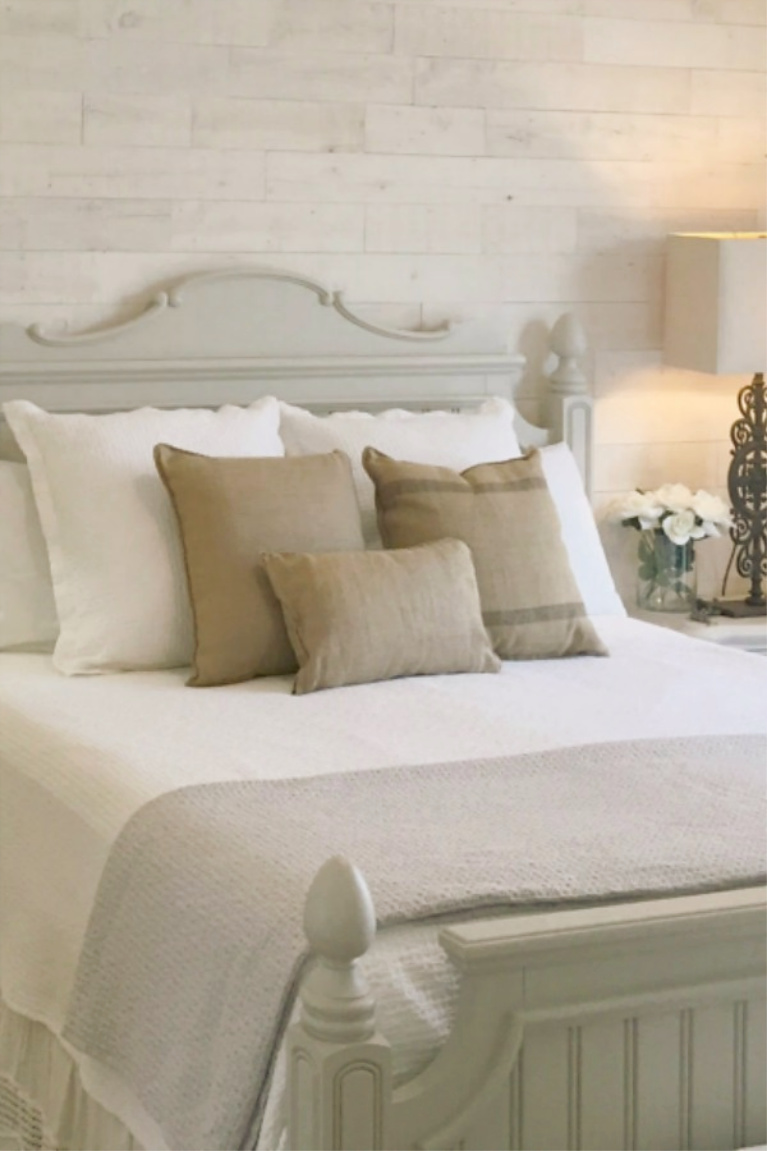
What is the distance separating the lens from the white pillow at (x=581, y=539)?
3.61 metres

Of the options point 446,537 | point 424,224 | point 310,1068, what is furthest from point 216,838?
point 424,224

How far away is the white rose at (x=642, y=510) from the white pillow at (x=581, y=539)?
0.80 feet

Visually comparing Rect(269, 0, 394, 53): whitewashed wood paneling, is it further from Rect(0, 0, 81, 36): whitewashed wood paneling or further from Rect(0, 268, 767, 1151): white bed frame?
Rect(0, 268, 767, 1151): white bed frame

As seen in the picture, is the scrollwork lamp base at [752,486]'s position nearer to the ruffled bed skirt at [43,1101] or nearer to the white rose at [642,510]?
the white rose at [642,510]

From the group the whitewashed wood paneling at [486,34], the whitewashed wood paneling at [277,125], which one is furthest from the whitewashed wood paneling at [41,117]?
the whitewashed wood paneling at [486,34]

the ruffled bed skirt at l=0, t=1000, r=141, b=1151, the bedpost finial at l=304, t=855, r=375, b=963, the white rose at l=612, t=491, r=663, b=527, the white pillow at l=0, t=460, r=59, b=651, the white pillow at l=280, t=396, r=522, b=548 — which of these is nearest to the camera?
the bedpost finial at l=304, t=855, r=375, b=963

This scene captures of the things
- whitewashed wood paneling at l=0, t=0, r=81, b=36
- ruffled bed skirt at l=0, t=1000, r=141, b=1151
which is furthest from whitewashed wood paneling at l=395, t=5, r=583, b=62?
ruffled bed skirt at l=0, t=1000, r=141, b=1151

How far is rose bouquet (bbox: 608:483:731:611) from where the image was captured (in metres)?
3.91

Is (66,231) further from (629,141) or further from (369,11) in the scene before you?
(629,141)

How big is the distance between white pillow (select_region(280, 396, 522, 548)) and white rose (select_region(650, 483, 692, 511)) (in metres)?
0.48

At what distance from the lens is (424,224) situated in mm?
3891

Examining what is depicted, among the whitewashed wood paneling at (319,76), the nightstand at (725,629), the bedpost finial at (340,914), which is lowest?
the nightstand at (725,629)

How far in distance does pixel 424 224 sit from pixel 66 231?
2.51 ft

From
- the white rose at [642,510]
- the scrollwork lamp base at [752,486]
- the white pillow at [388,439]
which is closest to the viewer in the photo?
the white pillow at [388,439]
